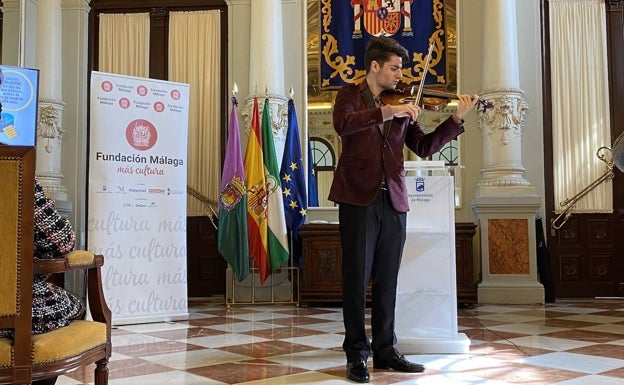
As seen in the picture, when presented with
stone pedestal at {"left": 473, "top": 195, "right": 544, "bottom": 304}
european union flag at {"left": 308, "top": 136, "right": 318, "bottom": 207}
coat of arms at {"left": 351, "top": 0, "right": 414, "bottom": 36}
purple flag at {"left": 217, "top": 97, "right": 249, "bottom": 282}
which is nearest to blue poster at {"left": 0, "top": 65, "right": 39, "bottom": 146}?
purple flag at {"left": 217, "top": 97, "right": 249, "bottom": 282}

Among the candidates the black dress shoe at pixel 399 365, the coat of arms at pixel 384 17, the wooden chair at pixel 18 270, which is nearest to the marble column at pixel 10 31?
the coat of arms at pixel 384 17

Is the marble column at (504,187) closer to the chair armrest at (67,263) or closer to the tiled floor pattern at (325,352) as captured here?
the tiled floor pattern at (325,352)

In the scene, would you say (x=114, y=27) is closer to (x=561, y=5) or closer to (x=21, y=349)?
(x=561, y=5)

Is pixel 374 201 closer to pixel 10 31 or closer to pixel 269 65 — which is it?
pixel 269 65

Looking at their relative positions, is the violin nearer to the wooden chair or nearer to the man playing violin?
the man playing violin

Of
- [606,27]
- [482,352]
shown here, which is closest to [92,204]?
[482,352]

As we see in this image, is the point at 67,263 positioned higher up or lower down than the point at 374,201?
lower down

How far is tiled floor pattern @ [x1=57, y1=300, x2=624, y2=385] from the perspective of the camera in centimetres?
295

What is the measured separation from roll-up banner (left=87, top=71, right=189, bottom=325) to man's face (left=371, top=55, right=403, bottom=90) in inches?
107

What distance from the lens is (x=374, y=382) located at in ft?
9.34

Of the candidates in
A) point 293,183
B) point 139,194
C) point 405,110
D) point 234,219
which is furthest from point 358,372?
point 293,183

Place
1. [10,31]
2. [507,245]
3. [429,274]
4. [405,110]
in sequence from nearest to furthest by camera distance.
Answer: [405,110] → [429,274] → [507,245] → [10,31]

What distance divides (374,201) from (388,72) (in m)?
0.62

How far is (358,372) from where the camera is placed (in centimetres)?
286
